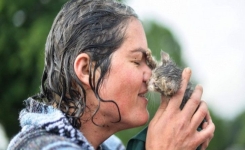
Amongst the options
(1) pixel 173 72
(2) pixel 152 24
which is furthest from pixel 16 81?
(1) pixel 173 72

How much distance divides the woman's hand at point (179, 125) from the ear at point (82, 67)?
19.9 inches

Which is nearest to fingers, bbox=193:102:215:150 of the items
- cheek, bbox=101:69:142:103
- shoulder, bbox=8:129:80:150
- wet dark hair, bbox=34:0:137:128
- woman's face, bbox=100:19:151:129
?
woman's face, bbox=100:19:151:129

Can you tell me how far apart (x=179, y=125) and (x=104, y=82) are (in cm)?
54

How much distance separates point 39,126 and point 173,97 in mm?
886

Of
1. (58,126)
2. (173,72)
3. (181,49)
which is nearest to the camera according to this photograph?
(58,126)

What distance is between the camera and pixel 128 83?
11.1 ft

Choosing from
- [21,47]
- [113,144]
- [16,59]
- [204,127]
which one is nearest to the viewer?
[204,127]

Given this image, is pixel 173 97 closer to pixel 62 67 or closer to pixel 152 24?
pixel 62 67

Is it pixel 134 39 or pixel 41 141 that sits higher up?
pixel 134 39

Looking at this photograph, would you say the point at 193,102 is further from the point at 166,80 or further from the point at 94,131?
the point at 94,131

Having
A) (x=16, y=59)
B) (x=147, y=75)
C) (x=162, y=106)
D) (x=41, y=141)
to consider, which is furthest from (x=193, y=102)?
(x=16, y=59)

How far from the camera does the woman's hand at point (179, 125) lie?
3.45m

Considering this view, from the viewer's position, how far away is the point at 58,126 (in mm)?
3133

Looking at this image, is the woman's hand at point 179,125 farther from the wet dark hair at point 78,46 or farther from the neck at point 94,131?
the wet dark hair at point 78,46
